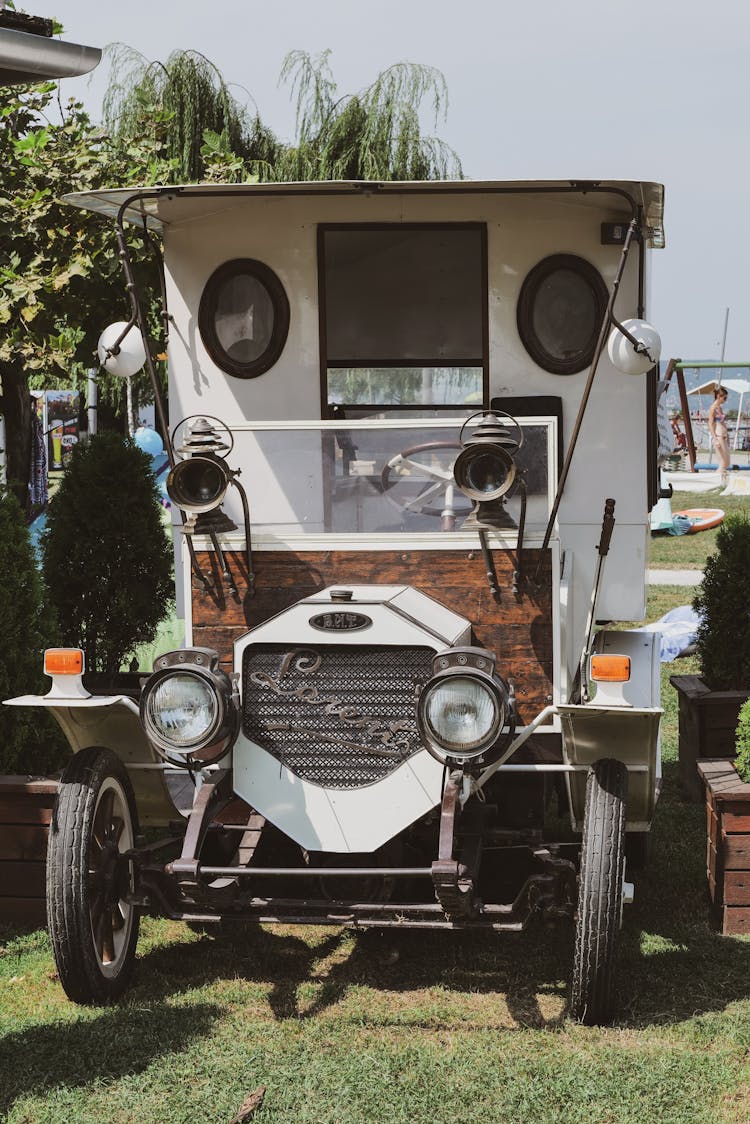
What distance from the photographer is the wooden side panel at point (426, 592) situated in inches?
176

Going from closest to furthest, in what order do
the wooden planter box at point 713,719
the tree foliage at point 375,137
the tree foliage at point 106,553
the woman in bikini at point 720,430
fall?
the wooden planter box at point 713,719 → the tree foliage at point 106,553 → the tree foliage at point 375,137 → the woman in bikini at point 720,430

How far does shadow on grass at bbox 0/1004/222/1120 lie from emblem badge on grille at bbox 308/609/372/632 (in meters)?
1.23

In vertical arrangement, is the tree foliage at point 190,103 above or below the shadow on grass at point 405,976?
above

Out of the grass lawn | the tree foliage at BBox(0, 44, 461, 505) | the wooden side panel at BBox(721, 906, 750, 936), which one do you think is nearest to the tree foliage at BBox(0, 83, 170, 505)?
the tree foliage at BBox(0, 44, 461, 505)

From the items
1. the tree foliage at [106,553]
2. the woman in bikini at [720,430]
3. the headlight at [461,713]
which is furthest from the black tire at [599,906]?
the woman in bikini at [720,430]

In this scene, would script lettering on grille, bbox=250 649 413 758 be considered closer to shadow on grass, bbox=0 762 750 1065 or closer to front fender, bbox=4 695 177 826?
front fender, bbox=4 695 177 826

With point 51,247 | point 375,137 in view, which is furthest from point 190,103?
point 51,247

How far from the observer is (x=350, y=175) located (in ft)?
49.2

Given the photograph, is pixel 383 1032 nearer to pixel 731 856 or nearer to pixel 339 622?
pixel 339 622

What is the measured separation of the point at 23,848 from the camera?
4.82 metres

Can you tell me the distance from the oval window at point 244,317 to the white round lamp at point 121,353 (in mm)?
554

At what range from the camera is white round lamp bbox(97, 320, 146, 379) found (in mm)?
5023

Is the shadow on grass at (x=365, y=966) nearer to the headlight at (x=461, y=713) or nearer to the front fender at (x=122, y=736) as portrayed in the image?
the front fender at (x=122, y=736)

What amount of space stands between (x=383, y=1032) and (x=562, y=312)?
299cm
